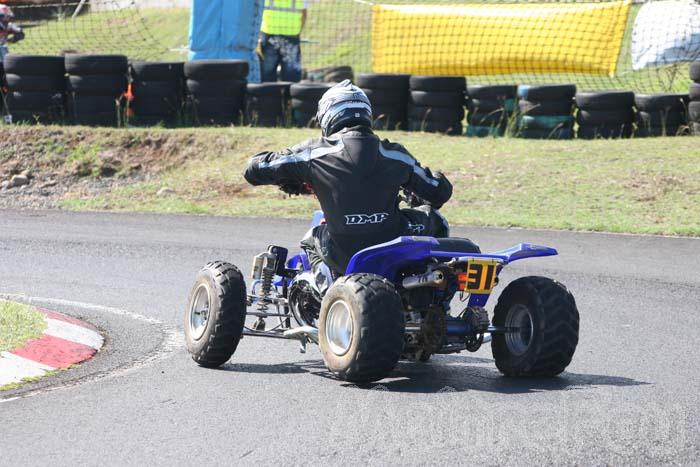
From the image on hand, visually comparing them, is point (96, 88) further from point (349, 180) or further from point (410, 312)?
point (410, 312)

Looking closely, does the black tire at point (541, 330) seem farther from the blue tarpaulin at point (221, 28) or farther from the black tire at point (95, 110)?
the blue tarpaulin at point (221, 28)

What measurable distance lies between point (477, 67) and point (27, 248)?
30.0 ft

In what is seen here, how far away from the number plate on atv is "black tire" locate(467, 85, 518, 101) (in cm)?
1121

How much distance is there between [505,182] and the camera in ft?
49.8

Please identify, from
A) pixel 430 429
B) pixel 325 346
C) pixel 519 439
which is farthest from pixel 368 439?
pixel 325 346

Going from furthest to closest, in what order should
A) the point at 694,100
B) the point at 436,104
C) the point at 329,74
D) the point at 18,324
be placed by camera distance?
the point at 329,74 < the point at 436,104 < the point at 694,100 < the point at 18,324

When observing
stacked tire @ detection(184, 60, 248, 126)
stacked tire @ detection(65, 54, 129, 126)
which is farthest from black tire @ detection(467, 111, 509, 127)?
stacked tire @ detection(65, 54, 129, 126)

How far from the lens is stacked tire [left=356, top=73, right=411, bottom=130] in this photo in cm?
1730

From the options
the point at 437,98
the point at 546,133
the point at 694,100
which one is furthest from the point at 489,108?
the point at 694,100

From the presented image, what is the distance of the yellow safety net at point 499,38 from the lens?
60.8ft

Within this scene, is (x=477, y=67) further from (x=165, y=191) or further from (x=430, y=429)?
(x=430, y=429)

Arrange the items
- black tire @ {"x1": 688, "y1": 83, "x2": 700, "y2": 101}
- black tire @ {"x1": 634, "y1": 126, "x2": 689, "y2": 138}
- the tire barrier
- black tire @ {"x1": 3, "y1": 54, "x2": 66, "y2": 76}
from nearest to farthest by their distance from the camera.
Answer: black tire @ {"x1": 688, "y1": 83, "x2": 700, "y2": 101}
black tire @ {"x1": 634, "y1": 126, "x2": 689, "y2": 138}
black tire @ {"x1": 3, "y1": 54, "x2": 66, "y2": 76}
the tire barrier

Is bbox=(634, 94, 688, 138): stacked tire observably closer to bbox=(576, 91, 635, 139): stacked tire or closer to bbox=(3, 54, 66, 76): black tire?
bbox=(576, 91, 635, 139): stacked tire

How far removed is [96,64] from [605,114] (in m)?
7.29
